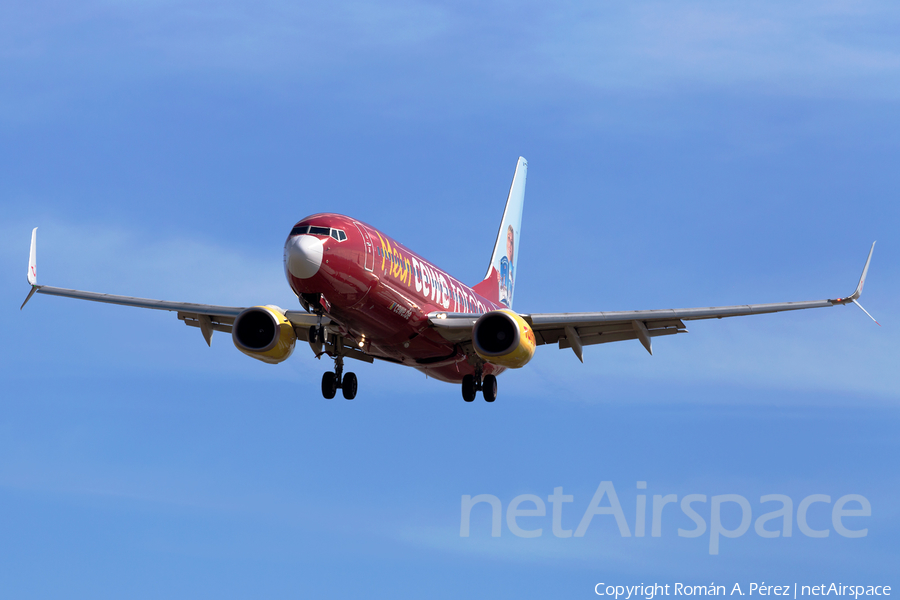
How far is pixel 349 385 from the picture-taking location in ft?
128

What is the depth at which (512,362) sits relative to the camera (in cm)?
3450

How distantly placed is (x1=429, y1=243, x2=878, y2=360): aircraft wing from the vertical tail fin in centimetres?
1409

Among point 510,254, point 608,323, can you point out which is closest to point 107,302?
point 608,323

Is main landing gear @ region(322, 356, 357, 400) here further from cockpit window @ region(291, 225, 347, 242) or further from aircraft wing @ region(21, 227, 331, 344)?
cockpit window @ region(291, 225, 347, 242)

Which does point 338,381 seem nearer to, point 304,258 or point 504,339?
point 504,339

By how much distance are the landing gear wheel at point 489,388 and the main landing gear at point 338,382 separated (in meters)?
4.82

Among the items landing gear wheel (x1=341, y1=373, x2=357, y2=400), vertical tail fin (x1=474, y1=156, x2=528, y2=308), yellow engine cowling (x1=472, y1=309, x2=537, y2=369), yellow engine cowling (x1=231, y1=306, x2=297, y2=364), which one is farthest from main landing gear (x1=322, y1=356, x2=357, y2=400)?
vertical tail fin (x1=474, y1=156, x2=528, y2=308)

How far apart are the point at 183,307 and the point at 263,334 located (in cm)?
509

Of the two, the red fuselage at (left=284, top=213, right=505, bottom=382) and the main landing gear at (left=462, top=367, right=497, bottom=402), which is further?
the main landing gear at (left=462, top=367, right=497, bottom=402)

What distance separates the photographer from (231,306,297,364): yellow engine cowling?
35.6m

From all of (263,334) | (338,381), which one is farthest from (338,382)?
(263,334)

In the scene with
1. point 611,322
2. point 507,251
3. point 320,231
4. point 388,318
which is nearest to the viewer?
point 320,231

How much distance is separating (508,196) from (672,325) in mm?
26948

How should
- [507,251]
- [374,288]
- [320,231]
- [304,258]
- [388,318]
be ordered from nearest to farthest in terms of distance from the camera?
1. [304,258]
2. [320,231]
3. [374,288]
4. [388,318]
5. [507,251]
